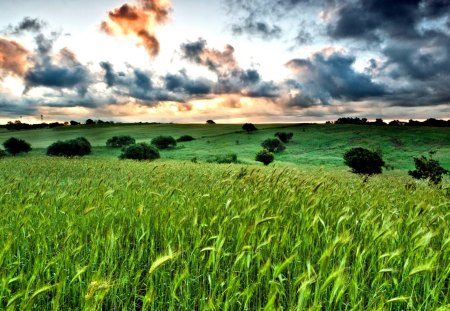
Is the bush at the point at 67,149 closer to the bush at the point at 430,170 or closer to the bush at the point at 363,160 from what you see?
the bush at the point at 363,160

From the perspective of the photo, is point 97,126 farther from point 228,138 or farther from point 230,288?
point 230,288

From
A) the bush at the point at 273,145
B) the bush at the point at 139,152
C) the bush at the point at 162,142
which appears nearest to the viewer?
the bush at the point at 139,152

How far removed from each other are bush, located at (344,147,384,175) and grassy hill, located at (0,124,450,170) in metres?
12.3

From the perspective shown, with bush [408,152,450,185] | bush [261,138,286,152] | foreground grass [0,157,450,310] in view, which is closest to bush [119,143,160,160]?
bush [261,138,286,152]

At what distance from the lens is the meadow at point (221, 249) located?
2.68m

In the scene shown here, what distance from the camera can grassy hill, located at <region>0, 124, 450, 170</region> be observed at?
176 feet

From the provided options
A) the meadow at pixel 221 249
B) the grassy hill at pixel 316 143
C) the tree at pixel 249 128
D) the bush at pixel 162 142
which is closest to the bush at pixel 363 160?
the grassy hill at pixel 316 143

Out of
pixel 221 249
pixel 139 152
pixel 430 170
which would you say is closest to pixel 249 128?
pixel 139 152

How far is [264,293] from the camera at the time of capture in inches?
128

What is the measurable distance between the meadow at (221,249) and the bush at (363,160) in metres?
21.8

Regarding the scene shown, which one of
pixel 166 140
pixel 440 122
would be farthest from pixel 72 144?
pixel 440 122

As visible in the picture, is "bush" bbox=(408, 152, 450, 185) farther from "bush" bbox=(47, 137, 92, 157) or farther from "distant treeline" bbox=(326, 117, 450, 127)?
"distant treeline" bbox=(326, 117, 450, 127)

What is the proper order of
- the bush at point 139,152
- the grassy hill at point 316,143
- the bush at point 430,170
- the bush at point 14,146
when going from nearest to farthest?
1. the bush at point 430,170
2. the bush at point 139,152
3. the grassy hill at point 316,143
4. the bush at point 14,146

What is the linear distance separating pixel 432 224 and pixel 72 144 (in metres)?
54.4
